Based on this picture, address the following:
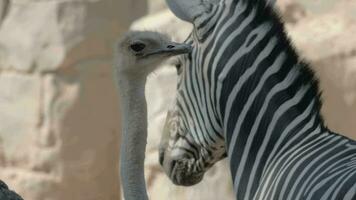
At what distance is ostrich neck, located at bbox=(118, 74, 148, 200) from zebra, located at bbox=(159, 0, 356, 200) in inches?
13.1

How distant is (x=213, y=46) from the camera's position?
324 cm

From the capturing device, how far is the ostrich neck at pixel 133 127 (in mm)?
2941

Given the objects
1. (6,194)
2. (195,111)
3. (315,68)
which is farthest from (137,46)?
(315,68)

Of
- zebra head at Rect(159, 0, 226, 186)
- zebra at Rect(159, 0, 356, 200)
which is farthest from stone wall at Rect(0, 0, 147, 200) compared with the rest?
zebra at Rect(159, 0, 356, 200)

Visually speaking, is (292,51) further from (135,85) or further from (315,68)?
(315,68)

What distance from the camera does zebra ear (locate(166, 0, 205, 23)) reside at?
133 inches

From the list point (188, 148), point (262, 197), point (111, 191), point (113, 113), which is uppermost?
point (113, 113)

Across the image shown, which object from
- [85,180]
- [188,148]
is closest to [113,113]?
[85,180]

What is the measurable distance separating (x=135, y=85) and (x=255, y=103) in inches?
15.3

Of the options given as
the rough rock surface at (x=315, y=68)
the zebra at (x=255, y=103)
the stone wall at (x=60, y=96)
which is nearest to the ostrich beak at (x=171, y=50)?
the zebra at (x=255, y=103)

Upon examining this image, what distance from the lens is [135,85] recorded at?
2.96 m

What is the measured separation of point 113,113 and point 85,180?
470 millimetres

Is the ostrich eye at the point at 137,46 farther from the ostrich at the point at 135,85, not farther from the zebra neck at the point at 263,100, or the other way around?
the zebra neck at the point at 263,100

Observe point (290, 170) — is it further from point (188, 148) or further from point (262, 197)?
point (188, 148)
